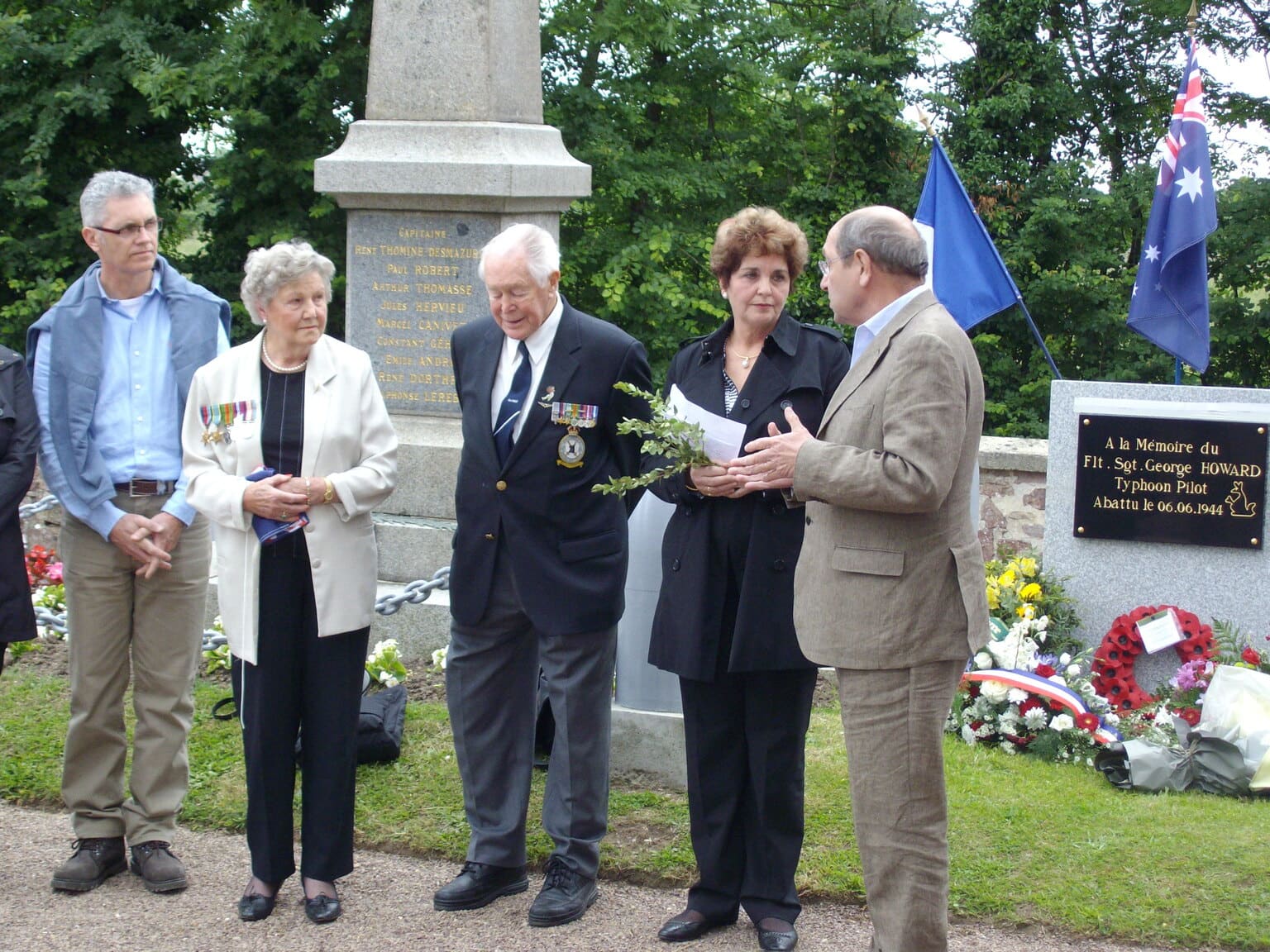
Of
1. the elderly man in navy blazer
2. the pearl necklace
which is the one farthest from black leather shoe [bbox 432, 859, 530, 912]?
the pearl necklace

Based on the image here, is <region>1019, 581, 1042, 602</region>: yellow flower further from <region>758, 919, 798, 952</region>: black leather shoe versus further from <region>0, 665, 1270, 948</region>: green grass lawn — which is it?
<region>758, 919, 798, 952</region>: black leather shoe

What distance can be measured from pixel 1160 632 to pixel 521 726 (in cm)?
322

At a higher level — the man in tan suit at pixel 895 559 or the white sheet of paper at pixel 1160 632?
the man in tan suit at pixel 895 559

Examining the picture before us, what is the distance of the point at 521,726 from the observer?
426 centimetres

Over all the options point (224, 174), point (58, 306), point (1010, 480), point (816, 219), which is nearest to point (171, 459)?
point (58, 306)

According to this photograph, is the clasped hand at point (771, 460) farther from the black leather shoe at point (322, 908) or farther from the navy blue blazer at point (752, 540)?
the black leather shoe at point (322, 908)

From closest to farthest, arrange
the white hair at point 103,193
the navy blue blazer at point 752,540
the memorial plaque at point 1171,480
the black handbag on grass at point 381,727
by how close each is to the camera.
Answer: the navy blue blazer at point 752,540 → the white hair at point 103,193 → the black handbag on grass at point 381,727 → the memorial plaque at point 1171,480

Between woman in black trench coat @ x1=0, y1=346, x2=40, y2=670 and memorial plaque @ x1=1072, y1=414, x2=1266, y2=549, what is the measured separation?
179 inches

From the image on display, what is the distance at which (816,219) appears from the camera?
1417 centimetres

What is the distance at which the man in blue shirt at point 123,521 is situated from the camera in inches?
167

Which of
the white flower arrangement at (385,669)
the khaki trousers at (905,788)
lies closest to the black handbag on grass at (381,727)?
the white flower arrangement at (385,669)

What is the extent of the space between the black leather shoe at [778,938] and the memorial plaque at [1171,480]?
333 centimetres

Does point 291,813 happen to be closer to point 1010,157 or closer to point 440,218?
point 440,218

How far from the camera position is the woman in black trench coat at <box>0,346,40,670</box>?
4109mm
